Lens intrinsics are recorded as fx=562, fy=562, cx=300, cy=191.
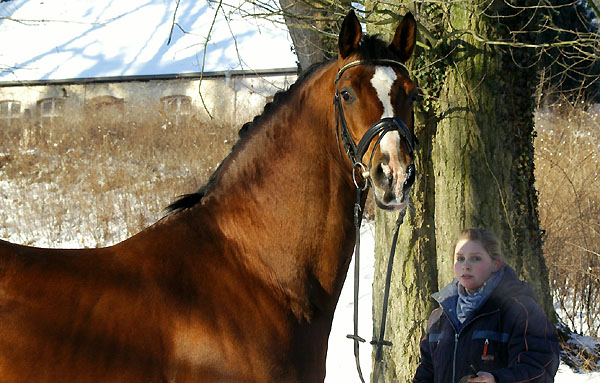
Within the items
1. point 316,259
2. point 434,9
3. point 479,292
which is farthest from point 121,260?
point 434,9

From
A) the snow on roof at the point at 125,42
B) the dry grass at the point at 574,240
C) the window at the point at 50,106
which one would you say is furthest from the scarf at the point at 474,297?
the window at the point at 50,106

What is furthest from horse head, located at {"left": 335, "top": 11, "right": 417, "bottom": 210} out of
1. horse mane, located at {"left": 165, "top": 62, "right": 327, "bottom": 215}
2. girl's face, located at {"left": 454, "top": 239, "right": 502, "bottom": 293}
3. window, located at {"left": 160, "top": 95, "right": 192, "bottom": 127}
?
window, located at {"left": 160, "top": 95, "right": 192, "bottom": 127}

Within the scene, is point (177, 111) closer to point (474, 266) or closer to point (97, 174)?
point (97, 174)

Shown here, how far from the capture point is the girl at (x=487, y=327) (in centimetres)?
246

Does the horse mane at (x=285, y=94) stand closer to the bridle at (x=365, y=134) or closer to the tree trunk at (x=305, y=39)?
the bridle at (x=365, y=134)

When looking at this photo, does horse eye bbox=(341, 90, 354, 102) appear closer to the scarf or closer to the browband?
the browband

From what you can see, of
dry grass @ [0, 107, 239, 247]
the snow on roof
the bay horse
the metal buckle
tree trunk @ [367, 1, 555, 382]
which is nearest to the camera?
the bay horse

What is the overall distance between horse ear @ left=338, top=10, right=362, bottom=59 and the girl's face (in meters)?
1.15

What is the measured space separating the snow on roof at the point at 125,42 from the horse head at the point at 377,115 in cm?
1967

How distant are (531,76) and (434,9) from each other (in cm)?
105

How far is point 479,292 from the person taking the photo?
8.86 ft

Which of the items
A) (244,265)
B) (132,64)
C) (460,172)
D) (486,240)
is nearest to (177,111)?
(132,64)

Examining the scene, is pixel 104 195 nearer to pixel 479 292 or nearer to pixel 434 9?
pixel 434 9

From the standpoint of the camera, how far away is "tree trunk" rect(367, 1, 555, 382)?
176 inches
